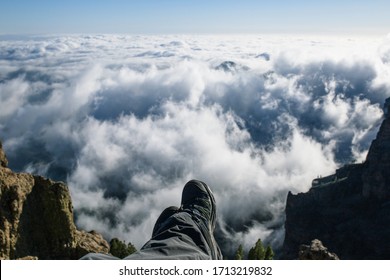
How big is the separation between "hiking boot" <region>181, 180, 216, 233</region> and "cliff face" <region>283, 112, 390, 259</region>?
89978 millimetres

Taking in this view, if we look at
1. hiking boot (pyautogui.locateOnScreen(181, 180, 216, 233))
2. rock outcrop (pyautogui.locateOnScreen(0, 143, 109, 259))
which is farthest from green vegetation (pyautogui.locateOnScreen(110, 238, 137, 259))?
hiking boot (pyautogui.locateOnScreen(181, 180, 216, 233))

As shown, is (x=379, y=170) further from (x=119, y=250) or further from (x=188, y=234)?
(x=188, y=234)

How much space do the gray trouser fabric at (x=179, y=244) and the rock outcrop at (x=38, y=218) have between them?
10.5 m

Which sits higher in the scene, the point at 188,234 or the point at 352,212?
the point at 188,234

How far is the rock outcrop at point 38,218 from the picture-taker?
60.8 feet

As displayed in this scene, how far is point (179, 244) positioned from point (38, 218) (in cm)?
1431

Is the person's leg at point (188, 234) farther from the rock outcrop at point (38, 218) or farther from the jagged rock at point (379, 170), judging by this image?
the jagged rock at point (379, 170)

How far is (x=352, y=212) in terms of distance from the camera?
114m

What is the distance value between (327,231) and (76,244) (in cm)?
10241

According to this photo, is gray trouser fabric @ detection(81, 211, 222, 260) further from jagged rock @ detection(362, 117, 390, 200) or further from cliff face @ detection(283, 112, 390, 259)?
jagged rock @ detection(362, 117, 390, 200)

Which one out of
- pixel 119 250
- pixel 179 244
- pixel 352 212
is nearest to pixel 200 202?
pixel 179 244

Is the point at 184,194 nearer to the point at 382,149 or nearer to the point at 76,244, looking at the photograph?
the point at 76,244

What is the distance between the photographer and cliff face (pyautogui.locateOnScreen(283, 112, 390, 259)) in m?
99.1

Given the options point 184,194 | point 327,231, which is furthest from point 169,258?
point 327,231
